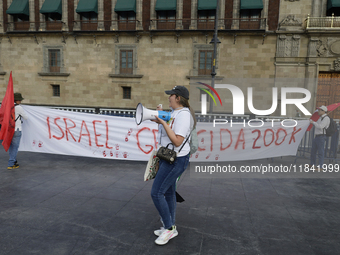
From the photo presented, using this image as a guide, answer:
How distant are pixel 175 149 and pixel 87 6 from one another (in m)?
21.4

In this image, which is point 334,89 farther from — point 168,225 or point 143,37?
point 168,225

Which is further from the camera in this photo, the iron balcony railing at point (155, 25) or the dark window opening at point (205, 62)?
the dark window opening at point (205, 62)

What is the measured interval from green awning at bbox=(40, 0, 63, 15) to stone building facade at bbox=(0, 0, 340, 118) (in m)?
0.08

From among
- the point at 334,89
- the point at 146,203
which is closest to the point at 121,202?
the point at 146,203

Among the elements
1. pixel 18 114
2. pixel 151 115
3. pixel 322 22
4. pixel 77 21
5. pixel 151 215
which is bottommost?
pixel 151 215

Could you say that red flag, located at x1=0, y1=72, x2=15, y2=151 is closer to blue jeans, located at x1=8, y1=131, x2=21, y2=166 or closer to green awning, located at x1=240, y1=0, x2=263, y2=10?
blue jeans, located at x1=8, y1=131, x2=21, y2=166

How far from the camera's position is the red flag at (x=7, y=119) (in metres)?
6.38

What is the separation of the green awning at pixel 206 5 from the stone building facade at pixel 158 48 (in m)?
0.07

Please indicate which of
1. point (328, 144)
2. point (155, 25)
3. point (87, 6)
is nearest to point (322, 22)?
point (155, 25)

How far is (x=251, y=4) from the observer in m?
18.7

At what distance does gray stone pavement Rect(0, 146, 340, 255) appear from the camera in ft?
10.3

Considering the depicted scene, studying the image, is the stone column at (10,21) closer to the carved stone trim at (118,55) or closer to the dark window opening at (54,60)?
the dark window opening at (54,60)

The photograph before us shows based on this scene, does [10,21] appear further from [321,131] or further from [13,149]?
[321,131]

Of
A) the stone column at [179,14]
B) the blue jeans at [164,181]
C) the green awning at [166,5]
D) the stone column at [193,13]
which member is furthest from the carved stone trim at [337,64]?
the blue jeans at [164,181]
